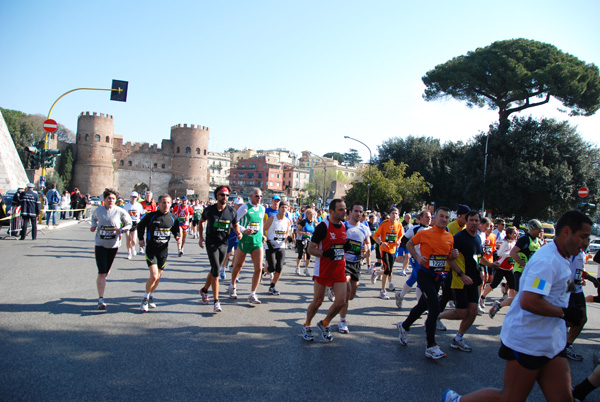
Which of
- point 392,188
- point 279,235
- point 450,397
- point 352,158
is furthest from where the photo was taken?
point 352,158

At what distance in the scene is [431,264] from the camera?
17.7 ft

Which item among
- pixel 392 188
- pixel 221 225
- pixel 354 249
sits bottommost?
pixel 354 249

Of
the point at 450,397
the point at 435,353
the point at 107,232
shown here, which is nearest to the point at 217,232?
the point at 107,232

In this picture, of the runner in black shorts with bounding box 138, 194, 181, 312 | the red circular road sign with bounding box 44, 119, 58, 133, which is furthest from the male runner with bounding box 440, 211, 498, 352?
the red circular road sign with bounding box 44, 119, 58, 133

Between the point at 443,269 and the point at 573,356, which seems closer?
the point at 573,356

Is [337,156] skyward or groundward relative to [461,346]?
skyward

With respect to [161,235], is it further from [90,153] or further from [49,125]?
[90,153]

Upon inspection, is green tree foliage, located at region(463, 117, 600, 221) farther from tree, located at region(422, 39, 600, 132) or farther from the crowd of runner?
the crowd of runner

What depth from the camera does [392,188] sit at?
137 ft

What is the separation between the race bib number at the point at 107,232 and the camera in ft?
21.0

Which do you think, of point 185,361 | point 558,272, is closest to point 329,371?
point 185,361

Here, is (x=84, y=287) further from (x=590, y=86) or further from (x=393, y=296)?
(x=590, y=86)

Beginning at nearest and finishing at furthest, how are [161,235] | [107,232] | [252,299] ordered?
[107,232] < [161,235] < [252,299]

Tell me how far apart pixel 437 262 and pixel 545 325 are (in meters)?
2.51
